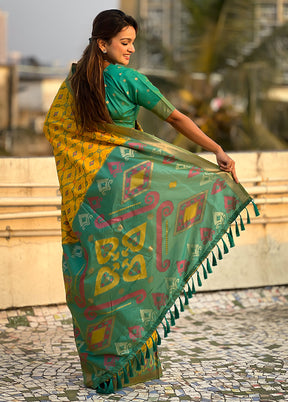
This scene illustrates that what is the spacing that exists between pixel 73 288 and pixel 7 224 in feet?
6.20

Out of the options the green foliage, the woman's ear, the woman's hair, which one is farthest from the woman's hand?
the green foliage

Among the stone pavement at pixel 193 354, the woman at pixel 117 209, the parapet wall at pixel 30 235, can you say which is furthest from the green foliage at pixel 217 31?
the woman at pixel 117 209

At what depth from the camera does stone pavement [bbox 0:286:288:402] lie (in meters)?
4.13

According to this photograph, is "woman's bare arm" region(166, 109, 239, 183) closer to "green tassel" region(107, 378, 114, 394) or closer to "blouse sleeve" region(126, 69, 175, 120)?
"blouse sleeve" region(126, 69, 175, 120)

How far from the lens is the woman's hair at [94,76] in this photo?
13.2 ft

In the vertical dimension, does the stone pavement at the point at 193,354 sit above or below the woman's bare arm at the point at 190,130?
below

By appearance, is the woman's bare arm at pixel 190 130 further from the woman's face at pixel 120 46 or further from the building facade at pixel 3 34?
the building facade at pixel 3 34

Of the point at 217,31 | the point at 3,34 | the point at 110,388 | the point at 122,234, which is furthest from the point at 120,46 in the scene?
the point at 3,34

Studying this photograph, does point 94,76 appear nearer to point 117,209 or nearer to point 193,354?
point 117,209

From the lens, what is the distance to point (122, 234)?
4066 millimetres

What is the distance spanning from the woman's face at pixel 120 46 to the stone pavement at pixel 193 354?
179cm

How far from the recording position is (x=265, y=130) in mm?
17219

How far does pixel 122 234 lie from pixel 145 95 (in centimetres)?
74

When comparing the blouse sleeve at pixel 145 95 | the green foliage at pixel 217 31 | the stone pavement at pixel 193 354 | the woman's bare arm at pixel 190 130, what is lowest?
the stone pavement at pixel 193 354
